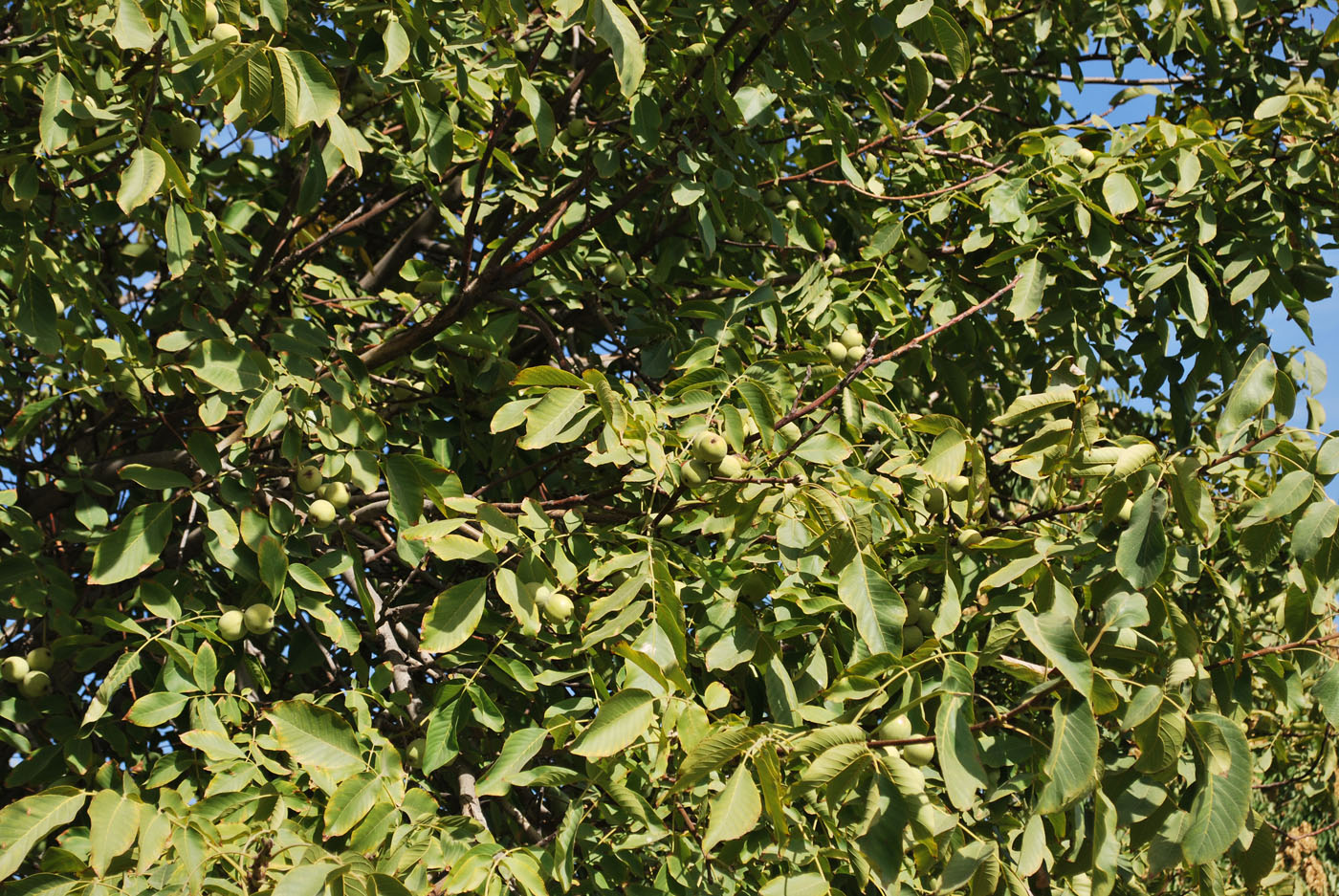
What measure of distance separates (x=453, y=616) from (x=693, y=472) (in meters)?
0.54

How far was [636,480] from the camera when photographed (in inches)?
84.3

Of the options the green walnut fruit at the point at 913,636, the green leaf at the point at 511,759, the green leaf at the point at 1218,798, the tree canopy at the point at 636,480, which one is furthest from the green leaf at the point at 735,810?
the green walnut fruit at the point at 913,636

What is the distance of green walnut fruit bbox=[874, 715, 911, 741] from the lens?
164cm

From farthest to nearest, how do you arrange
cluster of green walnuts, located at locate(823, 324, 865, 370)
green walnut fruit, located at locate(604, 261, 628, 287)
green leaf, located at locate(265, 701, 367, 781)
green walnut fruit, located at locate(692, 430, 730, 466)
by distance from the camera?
green walnut fruit, located at locate(604, 261, 628, 287) < cluster of green walnuts, located at locate(823, 324, 865, 370) < green walnut fruit, located at locate(692, 430, 730, 466) < green leaf, located at locate(265, 701, 367, 781)

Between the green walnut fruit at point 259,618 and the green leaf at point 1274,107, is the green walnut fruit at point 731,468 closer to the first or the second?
the green walnut fruit at point 259,618

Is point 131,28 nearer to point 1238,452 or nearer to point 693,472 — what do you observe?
point 693,472

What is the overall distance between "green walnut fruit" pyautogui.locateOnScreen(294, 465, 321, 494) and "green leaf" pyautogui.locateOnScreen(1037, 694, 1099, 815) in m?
1.72

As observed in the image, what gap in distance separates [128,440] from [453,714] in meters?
1.70

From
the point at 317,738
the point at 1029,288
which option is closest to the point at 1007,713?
the point at 317,738

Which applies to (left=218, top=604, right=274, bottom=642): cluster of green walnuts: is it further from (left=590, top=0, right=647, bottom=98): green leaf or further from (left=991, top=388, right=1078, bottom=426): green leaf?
(left=991, top=388, right=1078, bottom=426): green leaf

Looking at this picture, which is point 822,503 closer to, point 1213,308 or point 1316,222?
point 1213,308

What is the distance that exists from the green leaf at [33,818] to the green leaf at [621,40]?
159 centimetres

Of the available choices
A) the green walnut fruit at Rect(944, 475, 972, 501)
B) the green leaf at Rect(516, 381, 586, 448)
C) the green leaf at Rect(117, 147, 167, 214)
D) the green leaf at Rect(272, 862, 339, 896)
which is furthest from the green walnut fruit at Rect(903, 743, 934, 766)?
the green leaf at Rect(117, 147, 167, 214)

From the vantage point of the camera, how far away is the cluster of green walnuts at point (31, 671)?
253cm
